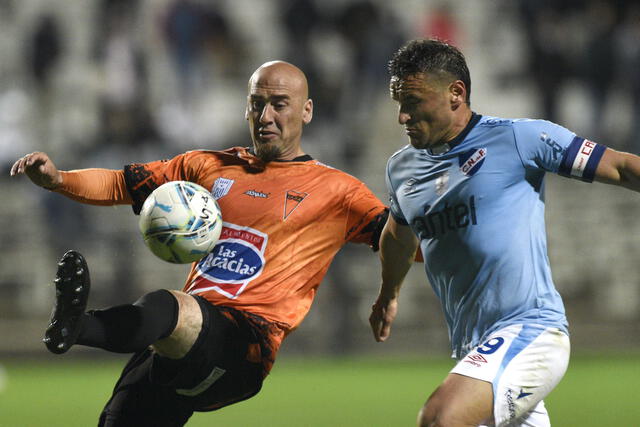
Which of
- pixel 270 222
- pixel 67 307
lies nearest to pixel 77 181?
pixel 270 222

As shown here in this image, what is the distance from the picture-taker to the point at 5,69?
17188 mm

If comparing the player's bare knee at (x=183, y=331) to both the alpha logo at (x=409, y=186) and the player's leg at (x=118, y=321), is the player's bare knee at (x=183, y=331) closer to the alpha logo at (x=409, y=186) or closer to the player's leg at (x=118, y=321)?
the player's leg at (x=118, y=321)

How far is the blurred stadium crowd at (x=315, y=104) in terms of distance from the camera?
14.4 metres

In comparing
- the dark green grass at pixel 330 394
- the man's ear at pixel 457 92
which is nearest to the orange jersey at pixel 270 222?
the man's ear at pixel 457 92

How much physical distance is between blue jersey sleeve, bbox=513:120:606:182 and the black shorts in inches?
66.3

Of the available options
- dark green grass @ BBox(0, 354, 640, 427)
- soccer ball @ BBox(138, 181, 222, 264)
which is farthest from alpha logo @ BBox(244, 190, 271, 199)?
dark green grass @ BBox(0, 354, 640, 427)

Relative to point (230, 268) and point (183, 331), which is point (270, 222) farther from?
point (183, 331)

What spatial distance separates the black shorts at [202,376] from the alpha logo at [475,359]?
1265 mm

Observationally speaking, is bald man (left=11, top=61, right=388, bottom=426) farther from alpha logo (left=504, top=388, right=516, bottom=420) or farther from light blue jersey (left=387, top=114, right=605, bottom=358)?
alpha logo (left=504, top=388, right=516, bottom=420)

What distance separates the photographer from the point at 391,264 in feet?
19.3

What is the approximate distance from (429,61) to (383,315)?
1514 mm

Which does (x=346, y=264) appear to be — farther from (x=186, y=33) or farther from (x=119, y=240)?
(x=186, y=33)

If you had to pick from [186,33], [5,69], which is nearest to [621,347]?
[186,33]

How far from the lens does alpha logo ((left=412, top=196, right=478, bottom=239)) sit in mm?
5145
